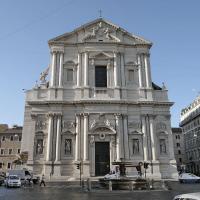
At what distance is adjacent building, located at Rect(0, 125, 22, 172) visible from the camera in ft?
169

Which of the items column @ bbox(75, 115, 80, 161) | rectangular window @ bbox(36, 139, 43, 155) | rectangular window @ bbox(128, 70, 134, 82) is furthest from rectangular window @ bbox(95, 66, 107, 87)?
rectangular window @ bbox(36, 139, 43, 155)

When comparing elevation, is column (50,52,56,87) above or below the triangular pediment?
below

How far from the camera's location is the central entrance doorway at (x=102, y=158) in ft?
90.5

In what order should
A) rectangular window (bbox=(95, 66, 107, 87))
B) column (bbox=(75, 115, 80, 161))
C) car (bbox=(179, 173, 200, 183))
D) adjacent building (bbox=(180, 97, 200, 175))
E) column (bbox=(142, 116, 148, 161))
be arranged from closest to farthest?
column (bbox=(75, 115, 80, 161)) < column (bbox=(142, 116, 148, 161)) < car (bbox=(179, 173, 200, 183)) < rectangular window (bbox=(95, 66, 107, 87)) < adjacent building (bbox=(180, 97, 200, 175))

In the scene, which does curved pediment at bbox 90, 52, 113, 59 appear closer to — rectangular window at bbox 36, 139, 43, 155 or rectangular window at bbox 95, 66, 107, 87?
rectangular window at bbox 95, 66, 107, 87

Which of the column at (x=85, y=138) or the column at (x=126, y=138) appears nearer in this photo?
the column at (x=85, y=138)

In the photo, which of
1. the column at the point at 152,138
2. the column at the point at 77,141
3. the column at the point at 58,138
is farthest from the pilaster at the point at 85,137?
the column at the point at 152,138

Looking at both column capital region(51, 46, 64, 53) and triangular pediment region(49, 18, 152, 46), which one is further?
triangular pediment region(49, 18, 152, 46)

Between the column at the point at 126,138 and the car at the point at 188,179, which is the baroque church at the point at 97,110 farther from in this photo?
the car at the point at 188,179

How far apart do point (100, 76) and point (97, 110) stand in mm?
4267

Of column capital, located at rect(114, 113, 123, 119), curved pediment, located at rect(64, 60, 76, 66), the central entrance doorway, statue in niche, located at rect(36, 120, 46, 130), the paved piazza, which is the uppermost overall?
curved pediment, located at rect(64, 60, 76, 66)

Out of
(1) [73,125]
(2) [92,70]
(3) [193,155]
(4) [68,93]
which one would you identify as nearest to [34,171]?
(1) [73,125]

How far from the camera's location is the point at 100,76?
3089 centimetres

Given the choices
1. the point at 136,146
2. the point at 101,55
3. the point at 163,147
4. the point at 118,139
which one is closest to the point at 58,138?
the point at 118,139
